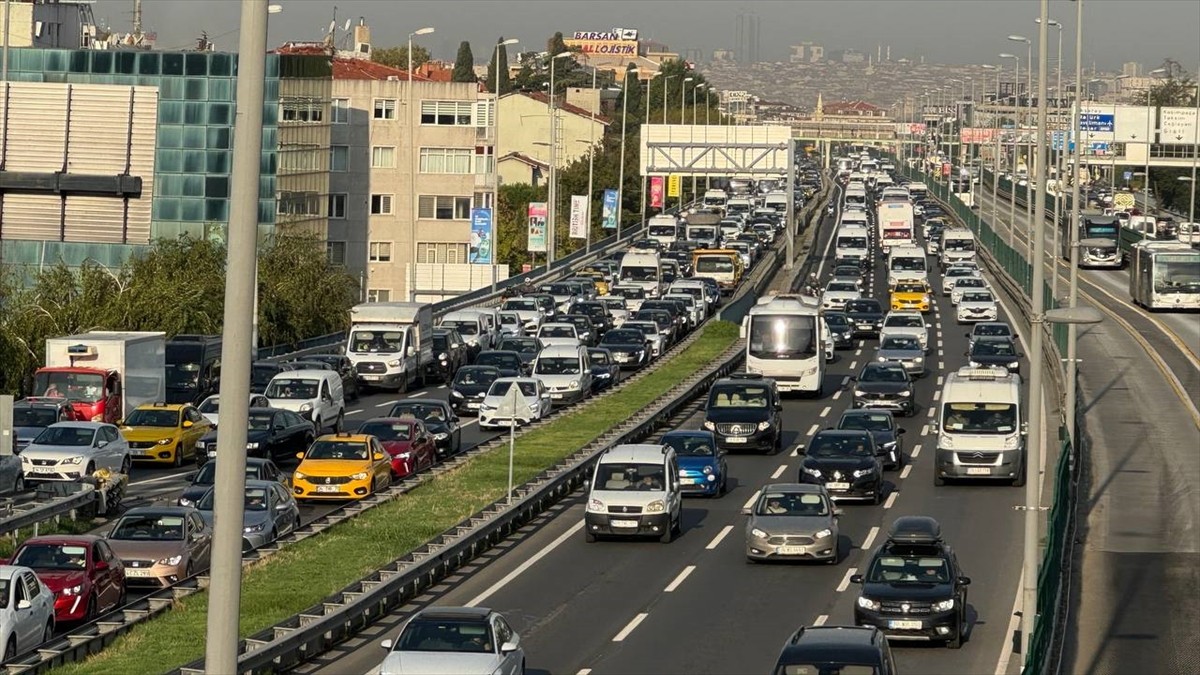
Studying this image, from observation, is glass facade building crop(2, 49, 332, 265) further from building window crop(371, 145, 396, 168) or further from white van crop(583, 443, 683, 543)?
white van crop(583, 443, 683, 543)

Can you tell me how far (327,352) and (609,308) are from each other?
16254mm

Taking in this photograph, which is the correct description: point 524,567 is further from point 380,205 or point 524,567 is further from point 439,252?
point 380,205

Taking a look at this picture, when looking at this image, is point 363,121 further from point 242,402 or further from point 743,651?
point 242,402

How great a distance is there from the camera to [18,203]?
290 feet

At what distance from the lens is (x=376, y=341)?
201ft

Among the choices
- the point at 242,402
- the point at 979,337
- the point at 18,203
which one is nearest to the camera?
the point at 242,402

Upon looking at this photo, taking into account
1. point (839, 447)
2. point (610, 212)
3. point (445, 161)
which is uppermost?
point (445, 161)

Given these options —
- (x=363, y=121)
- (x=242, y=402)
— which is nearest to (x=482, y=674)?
(x=242, y=402)

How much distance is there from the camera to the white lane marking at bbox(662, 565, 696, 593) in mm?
32438

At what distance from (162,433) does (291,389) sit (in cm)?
604

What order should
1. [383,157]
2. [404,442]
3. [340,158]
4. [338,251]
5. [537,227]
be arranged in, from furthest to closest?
[383,157]
[340,158]
[338,251]
[537,227]
[404,442]

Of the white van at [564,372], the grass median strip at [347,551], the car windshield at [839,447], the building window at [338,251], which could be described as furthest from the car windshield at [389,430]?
the building window at [338,251]

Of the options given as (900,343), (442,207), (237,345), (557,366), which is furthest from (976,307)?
(237,345)

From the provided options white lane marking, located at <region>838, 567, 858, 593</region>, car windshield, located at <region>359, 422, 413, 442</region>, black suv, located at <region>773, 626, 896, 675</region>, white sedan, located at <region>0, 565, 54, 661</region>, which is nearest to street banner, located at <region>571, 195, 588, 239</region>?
car windshield, located at <region>359, 422, 413, 442</region>
